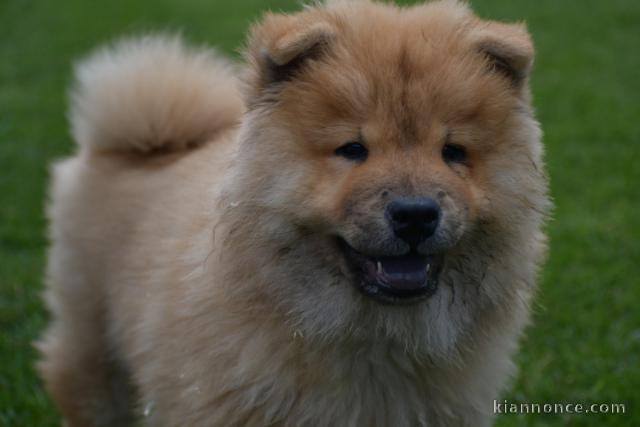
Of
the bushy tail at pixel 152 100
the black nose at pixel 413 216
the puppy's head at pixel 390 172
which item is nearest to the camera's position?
the black nose at pixel 413 216

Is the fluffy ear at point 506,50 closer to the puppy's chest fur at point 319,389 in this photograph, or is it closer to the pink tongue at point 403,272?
the pink tongue at point 403,272

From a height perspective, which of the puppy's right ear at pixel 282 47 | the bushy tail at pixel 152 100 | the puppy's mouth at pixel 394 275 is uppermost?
the puppy's right ear at pixel 282 47

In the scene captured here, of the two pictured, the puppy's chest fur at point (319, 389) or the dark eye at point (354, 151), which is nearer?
the dark eye at point (354, 151)

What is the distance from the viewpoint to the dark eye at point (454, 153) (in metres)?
3.20

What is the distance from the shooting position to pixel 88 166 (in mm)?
4785

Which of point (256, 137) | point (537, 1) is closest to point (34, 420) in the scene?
point (256, 137)

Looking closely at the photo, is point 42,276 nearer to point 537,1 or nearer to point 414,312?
point 414,312

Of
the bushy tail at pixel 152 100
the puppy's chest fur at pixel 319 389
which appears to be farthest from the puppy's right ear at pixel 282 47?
the bushy tail at pixel 152 100

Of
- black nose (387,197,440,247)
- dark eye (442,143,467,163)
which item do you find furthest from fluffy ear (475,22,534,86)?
black nose (387,197,440,247)

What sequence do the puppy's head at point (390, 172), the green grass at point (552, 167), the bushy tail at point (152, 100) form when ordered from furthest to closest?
the green grass at point (552, 167), the bushy tail at point (152, 100), the puppy's head at point (390, 172)

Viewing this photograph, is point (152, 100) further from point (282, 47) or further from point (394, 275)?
point (394, 275)

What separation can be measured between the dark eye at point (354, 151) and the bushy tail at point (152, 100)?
168 cm

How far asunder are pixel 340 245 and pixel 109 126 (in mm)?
2042

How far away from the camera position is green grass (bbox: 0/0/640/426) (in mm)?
5195
